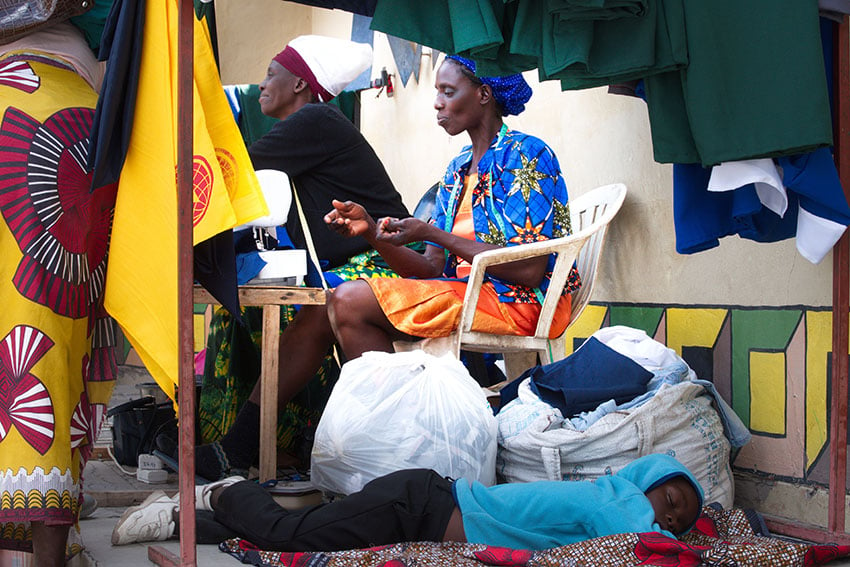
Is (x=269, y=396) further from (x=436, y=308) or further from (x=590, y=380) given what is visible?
(x=590, y=380)

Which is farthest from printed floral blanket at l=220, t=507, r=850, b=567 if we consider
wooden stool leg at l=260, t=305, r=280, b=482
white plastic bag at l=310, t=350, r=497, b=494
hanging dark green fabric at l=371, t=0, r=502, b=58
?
hanging dark green fabric at l=371, t=0, r=502, b=58

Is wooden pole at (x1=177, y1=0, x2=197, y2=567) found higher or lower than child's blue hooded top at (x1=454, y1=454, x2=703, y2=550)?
higher

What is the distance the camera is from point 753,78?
2361 millimetres

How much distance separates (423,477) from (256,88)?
4.20 meters

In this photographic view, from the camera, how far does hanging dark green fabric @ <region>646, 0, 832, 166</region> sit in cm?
233

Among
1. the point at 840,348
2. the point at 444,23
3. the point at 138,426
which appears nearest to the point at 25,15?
the point at 444,23

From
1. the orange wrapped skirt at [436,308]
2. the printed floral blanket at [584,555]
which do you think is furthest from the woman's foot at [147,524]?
the orange wrapped skirt at [436,308]

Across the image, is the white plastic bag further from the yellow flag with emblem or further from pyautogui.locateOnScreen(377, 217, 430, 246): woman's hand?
the yellow flag with emblem

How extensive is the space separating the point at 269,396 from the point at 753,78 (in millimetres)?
1672

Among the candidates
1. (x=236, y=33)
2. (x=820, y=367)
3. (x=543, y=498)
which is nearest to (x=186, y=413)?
(x=543, y=498)

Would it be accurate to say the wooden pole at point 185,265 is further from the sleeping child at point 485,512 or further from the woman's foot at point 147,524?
the woman's foot at point 147,524

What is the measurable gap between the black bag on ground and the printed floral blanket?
1437 millimetres

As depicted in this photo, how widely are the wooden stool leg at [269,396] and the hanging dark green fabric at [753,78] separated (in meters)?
→ 1.40

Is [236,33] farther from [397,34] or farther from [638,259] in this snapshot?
[397,34]
